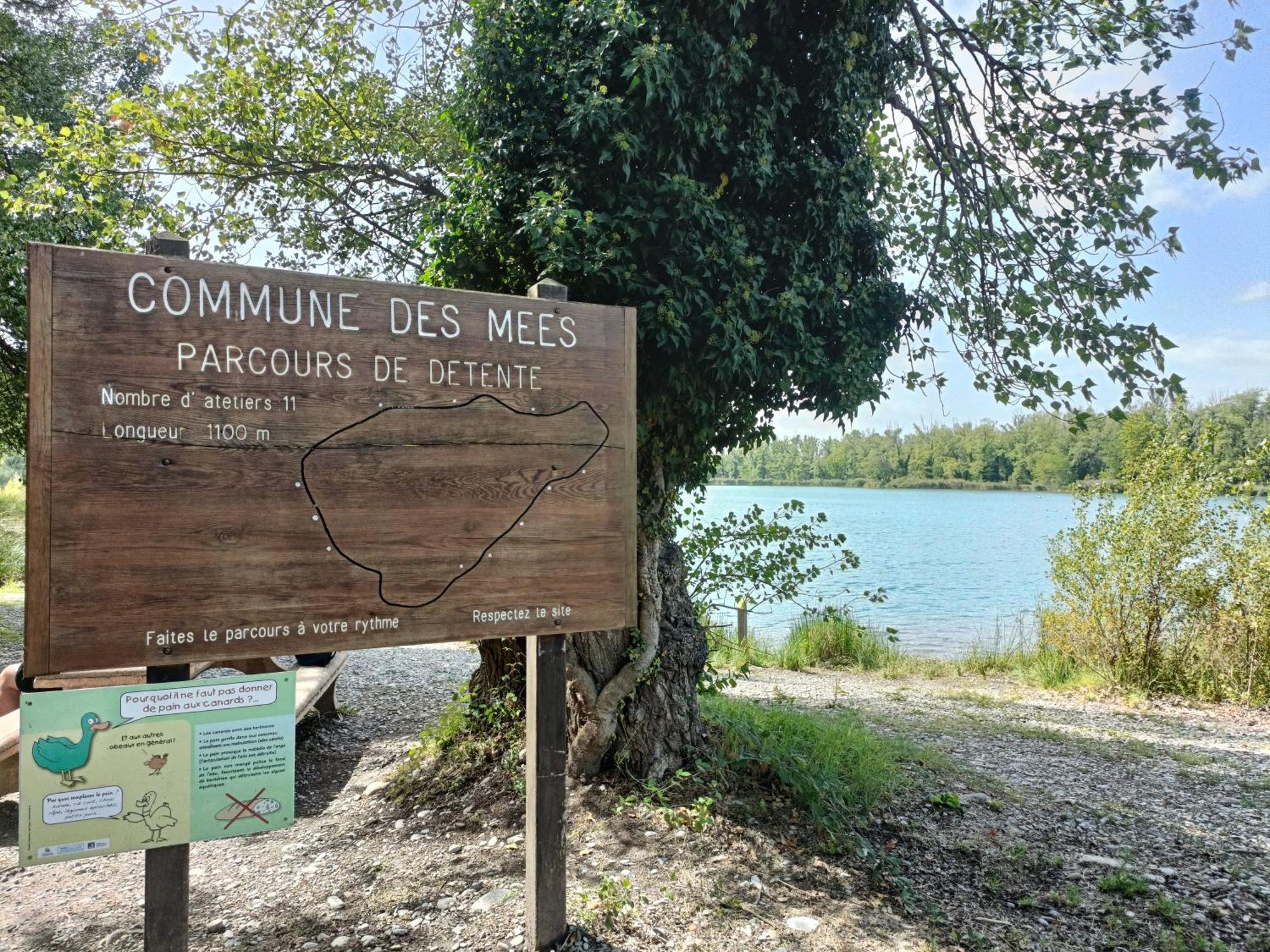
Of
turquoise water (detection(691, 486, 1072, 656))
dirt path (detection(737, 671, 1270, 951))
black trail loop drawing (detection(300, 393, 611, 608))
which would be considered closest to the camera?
black trail loop drawing (detection(300, 393, 611, 608))

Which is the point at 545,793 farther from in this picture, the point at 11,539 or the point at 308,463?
the point at 11,539

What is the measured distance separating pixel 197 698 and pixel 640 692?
2.19 meters

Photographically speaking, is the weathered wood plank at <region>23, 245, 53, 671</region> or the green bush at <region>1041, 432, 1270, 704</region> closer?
the weathered wood plank at <region>23, 245, 53, 671</region>

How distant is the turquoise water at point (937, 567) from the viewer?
1323 centimetres

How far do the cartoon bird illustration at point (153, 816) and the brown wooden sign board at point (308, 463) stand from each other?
407 mm

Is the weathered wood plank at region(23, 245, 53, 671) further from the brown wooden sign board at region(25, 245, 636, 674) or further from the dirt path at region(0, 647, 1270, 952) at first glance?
the dirt path at region(0, 647, 1270, 952)

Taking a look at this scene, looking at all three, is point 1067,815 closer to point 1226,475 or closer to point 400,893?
point 400,893

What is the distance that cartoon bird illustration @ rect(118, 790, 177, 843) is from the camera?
220 centimetres

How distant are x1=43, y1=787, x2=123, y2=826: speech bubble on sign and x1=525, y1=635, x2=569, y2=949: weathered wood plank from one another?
121 cm

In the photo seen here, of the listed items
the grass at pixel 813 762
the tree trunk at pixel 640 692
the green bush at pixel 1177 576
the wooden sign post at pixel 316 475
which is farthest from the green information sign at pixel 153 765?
the green bush at pixel 1177 576

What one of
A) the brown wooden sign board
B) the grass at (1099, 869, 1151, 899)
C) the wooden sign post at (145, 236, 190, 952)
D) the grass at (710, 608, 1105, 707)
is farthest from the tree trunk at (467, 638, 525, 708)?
the grass at (710, 608, 1105, 707)

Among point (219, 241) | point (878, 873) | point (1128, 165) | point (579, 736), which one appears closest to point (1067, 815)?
point (878, 873)

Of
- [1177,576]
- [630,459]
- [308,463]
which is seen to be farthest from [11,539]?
[1177,576]

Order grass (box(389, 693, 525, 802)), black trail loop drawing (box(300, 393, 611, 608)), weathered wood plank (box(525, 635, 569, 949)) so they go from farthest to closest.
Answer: grass (box(389, 693, 525, 802)) < weathered wood plank (box(525, 635, 569, 949)) < black trail loop drawing (box(300, 393, 611, 608))
